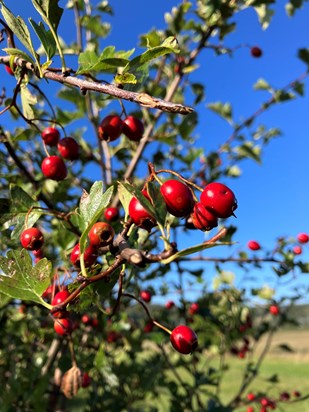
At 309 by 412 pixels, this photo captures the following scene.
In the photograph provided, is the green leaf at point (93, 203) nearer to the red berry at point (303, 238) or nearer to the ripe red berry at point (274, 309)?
the red berry at point (303, 238)

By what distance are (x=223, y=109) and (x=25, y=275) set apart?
3378 mm

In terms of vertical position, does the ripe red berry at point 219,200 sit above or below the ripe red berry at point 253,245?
above

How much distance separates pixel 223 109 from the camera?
3.97 metres

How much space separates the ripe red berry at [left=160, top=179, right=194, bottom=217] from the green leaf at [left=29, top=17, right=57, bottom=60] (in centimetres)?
49

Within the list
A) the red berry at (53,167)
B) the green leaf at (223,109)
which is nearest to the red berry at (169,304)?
the green leaf at (223,109)

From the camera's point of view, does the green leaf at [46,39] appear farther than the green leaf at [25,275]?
Yes

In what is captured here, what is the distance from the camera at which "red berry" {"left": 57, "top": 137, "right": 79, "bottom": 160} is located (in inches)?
56.7

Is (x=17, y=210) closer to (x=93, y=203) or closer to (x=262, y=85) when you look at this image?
(x=93, y=203)

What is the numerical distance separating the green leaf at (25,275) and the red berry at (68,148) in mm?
605

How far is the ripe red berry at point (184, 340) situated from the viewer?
0.96 meters

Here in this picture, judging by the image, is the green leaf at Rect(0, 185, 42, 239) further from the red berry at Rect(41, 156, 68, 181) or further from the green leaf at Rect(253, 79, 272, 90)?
the green leaf at Rect(253, 79, 272, 90)

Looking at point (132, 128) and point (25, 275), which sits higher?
point (132, 128)

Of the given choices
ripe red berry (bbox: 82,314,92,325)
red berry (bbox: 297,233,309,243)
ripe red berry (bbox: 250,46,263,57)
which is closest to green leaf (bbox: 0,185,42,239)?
ripe red berry (bbox: 82,314,92,325)

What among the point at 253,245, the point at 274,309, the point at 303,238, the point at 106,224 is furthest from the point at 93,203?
the point at 274,309
